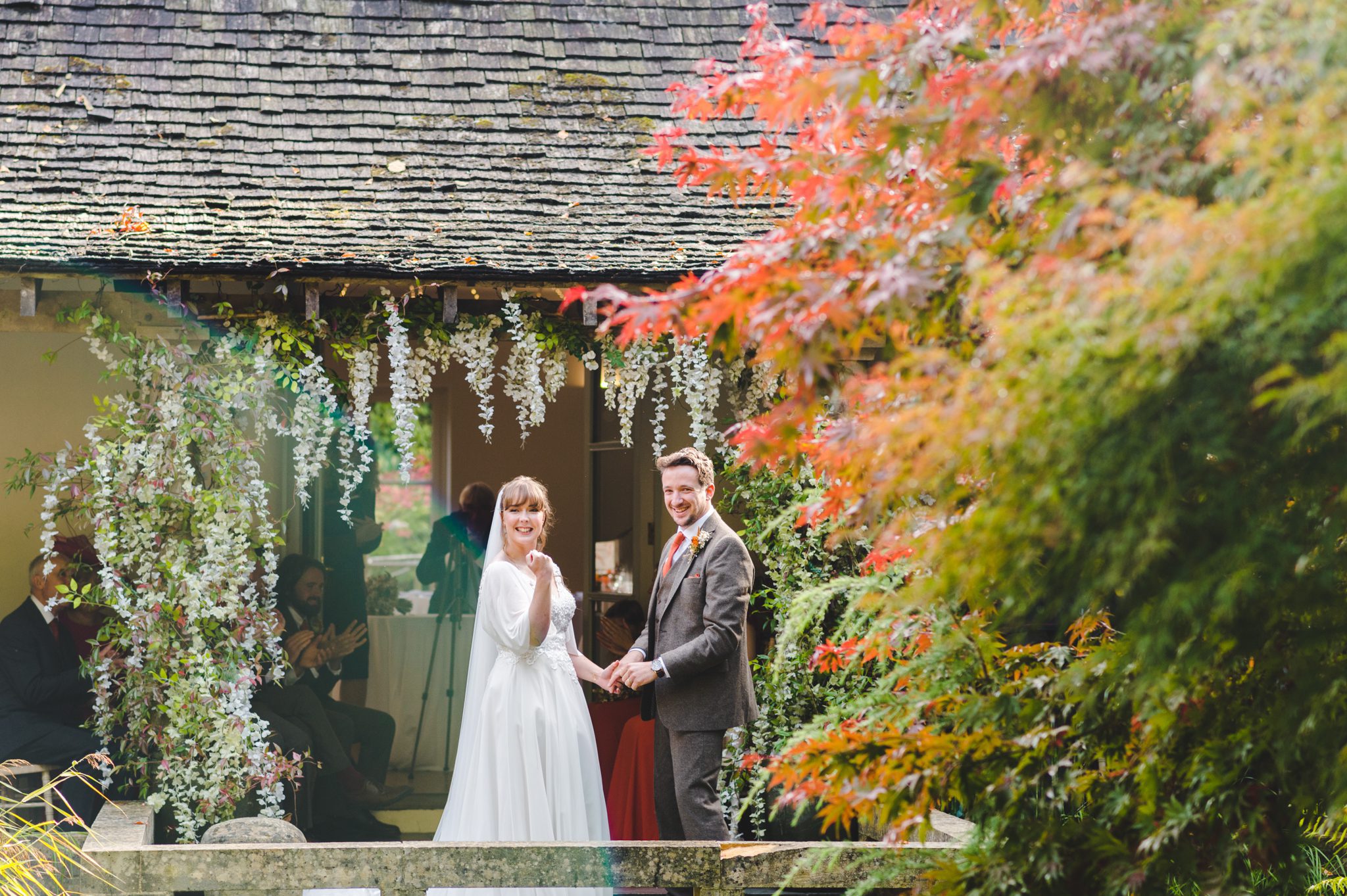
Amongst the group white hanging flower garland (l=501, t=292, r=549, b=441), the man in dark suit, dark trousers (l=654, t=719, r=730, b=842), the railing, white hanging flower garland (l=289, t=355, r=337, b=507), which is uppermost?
white hanging flower garland (l=501, t=292, r=549, b=441)

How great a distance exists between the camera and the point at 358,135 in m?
7.64

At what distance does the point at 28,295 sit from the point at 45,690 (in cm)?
192

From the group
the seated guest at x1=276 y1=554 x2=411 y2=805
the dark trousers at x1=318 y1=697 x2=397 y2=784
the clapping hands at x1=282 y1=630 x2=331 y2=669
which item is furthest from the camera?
the dark trousers at x1=318 y1=697 x2=397 y2=784

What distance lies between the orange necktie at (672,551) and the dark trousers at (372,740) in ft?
10.9

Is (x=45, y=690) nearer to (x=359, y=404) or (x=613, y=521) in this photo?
(x=359, y=404)

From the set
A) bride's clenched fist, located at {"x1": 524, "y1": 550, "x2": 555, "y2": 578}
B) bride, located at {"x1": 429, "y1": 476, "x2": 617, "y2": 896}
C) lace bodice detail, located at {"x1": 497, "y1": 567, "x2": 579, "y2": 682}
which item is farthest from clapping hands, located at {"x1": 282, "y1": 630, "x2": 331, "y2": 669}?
bride's clenched fist, located at {"x1": 524, "y1": 550, "x2": 555, "y2": 578}

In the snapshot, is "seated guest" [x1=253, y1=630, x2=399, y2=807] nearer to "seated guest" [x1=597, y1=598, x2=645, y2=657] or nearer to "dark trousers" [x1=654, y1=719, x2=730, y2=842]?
"seated guest" [x1=597, y1=598, x2=645, y2=657]

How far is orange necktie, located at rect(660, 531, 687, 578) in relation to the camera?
18.8 feet

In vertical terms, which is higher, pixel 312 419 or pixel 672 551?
pixel 312 419

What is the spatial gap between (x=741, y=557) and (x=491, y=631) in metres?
1.22

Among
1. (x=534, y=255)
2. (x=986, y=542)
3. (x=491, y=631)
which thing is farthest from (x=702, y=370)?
(x=986, y=542)

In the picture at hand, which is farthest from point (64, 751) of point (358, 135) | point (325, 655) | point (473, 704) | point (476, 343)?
point (358, 135)

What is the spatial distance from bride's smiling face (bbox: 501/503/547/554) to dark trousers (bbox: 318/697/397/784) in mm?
2951

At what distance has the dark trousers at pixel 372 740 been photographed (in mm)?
8195
